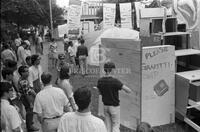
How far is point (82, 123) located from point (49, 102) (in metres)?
1.36

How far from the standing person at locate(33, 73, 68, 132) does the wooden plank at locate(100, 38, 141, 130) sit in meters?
2.34

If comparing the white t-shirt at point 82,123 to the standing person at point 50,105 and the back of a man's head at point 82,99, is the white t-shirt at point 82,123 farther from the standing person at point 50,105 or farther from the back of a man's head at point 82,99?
the standing person at point 50,105

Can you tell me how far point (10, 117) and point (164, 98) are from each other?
12.5 ft

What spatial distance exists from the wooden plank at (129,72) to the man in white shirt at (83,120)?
3287 mm

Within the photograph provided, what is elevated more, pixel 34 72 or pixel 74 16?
pixel 74 16

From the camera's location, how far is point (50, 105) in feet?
13.9

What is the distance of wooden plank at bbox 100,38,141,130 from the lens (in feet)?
20.4

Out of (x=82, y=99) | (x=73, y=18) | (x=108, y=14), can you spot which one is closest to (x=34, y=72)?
(x=82, y=99)

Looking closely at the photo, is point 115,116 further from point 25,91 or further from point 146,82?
point 25,91

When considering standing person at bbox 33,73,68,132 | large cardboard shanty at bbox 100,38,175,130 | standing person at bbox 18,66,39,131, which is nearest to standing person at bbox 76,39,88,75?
large cardboard shanty at bbox 100,38,175,130

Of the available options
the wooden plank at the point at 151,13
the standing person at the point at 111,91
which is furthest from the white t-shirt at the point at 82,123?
the wooden plank at the point at 151,13

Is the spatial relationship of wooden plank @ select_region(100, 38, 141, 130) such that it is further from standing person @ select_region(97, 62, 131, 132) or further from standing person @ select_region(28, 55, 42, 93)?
standing person @ select_region(28, 55, 42, 93)

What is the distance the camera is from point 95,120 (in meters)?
2.99

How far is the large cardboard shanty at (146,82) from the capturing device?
6.24 metres
